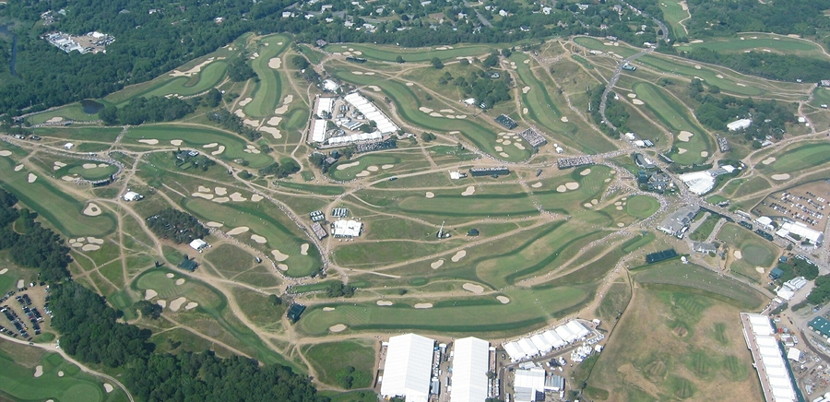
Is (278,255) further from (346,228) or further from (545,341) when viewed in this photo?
(545,341)

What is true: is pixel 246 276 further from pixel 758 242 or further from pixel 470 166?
pixel 758 242

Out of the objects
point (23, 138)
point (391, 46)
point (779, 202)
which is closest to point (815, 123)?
point (779, 202)

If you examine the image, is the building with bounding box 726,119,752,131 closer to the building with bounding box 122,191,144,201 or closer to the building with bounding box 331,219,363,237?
the building with bounding box 331,219,363,237

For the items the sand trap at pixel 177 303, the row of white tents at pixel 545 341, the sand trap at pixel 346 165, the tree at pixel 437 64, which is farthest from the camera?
→ the tree at pixel 437 64

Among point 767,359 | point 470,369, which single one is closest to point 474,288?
point 470,369

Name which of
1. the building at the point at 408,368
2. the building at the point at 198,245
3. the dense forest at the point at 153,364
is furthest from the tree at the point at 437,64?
the dense forest at the point at 153,364

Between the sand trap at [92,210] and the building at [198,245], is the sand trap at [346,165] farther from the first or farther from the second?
the sand trap at [92,210]
